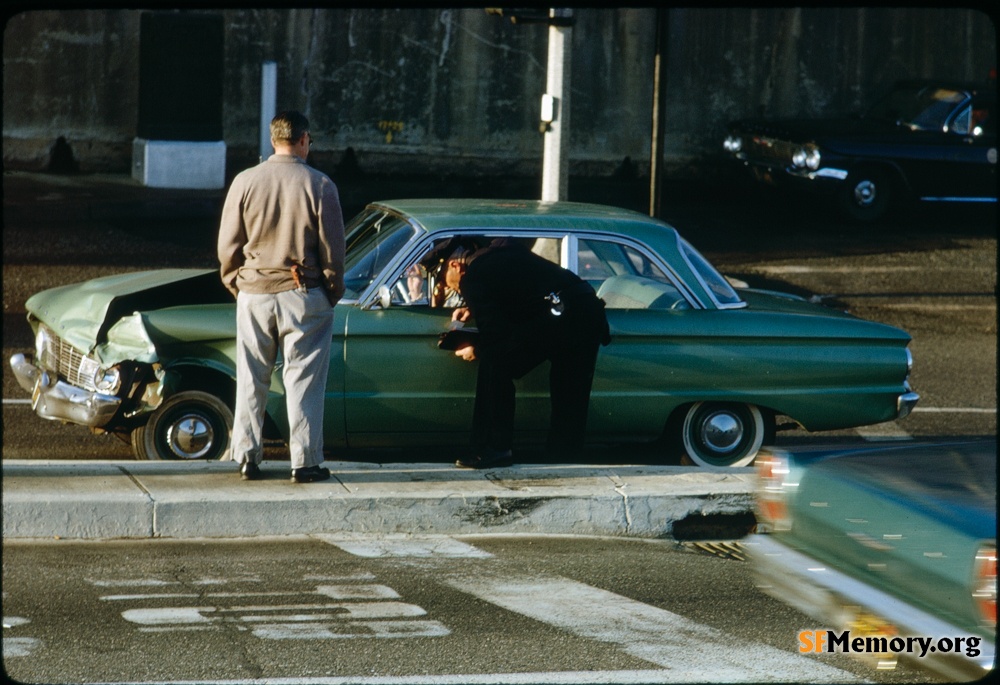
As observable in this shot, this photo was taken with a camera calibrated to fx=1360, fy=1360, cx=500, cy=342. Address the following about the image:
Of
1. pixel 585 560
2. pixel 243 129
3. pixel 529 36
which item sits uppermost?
pixel 529 36

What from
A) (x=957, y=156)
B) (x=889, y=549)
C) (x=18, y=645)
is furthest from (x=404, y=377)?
(x=957, y=156)

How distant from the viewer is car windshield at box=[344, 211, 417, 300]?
7305 millimetres

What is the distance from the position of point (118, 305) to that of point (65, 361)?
0.45 meters

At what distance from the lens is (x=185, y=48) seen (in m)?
17.4

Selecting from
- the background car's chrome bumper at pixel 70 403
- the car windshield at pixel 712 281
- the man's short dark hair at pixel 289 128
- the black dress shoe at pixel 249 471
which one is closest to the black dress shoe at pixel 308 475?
the black dress shoe at pixel 249 471

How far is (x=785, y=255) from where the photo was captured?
15344 millimetres

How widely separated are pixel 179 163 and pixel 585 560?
40.4 feet

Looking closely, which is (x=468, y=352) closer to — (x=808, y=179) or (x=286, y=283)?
(x=286, y=283)

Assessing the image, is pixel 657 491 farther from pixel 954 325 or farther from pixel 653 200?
pixel 954 325

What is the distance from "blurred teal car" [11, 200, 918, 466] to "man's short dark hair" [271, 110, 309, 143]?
0.95m

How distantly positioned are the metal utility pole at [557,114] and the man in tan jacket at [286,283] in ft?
19.0

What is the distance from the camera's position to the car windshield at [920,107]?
690 inches

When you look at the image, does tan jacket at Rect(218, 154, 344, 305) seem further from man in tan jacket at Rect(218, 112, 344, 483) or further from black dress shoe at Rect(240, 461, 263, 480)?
black dress shoe at Rect(240, 461, 263, 480)

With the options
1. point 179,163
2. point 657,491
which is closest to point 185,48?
point 179,163
